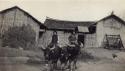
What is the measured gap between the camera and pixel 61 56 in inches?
127

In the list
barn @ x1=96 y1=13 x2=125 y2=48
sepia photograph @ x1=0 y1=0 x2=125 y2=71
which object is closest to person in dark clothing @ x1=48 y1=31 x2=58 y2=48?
sepia photograph @ x1=0 y1=0 x2=125 y2=71

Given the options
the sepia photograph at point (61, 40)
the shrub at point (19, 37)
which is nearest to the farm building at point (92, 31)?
the sepia photograph at point (61, 40)

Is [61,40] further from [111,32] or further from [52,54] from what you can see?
[111,32]

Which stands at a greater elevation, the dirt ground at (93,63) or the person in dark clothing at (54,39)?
the person in dark clothing at (54,39)

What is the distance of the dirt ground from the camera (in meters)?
3.20

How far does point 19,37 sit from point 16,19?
0.17 meters

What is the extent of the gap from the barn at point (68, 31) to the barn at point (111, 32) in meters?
0.06

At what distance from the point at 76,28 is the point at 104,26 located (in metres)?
0.27

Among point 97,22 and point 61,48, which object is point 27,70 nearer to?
point 61,48

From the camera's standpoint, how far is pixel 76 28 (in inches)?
126

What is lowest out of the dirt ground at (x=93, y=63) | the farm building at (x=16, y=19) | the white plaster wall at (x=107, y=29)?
the dirt ground at (x=93, y=63)

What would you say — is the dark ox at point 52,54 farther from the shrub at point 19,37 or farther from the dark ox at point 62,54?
the shrub at point 19,37

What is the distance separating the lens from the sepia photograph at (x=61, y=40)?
10.5 ft

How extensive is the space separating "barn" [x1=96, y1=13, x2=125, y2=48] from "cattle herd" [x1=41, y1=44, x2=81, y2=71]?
240 millimetres
